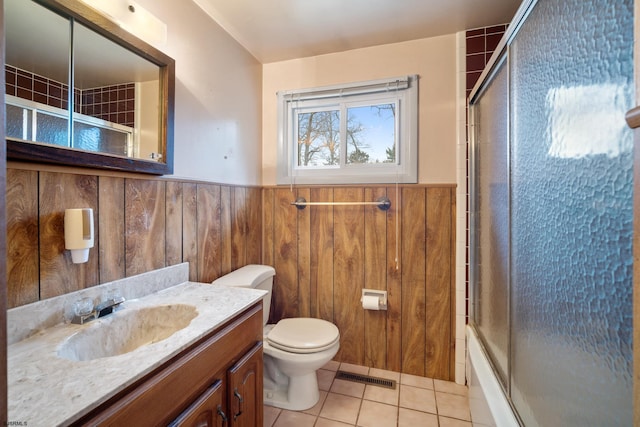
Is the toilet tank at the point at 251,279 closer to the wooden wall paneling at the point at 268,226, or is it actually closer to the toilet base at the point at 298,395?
the wooden wall paneling at the point at 268,226

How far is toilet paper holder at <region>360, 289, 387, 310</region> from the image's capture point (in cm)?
198

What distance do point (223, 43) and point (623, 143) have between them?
196 cm

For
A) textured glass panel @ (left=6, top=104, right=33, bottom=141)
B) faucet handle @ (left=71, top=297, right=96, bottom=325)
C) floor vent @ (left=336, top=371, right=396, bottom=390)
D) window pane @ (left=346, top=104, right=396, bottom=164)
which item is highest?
window pane @ (left=346, top=104, right=396, bottom=164)

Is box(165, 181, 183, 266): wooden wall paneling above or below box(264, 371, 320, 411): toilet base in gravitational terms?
above

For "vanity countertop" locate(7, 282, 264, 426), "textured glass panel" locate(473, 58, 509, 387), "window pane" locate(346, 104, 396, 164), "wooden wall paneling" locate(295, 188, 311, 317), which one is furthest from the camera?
"wooden wall paneling" locate(295, 188, 311, 317)

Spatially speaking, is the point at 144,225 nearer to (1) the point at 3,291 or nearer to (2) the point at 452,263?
(1) the point at 3,291

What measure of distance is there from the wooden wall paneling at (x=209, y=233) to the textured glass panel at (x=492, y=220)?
1511mm

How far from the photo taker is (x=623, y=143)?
57 cm

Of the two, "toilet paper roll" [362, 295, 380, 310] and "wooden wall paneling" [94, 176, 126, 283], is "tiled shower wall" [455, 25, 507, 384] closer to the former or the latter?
"toilet paper roll" [362, 295, 380, 310]

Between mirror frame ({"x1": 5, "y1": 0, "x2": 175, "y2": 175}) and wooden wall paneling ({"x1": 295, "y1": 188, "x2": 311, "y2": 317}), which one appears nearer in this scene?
mirror frame ({"x1": 5, "y1": 0, "x2": 175, "y2": 175})

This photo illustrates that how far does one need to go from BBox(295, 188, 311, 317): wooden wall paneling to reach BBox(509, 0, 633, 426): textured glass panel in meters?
1.36

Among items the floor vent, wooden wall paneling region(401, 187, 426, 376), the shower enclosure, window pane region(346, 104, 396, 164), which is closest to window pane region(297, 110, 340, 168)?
window pane region(346, 104, 396, 164)

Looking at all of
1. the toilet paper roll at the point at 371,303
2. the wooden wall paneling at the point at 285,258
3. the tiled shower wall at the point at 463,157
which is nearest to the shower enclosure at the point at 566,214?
the tiled shower wall at the point at 463,157

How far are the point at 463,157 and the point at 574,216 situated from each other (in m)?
1.20
